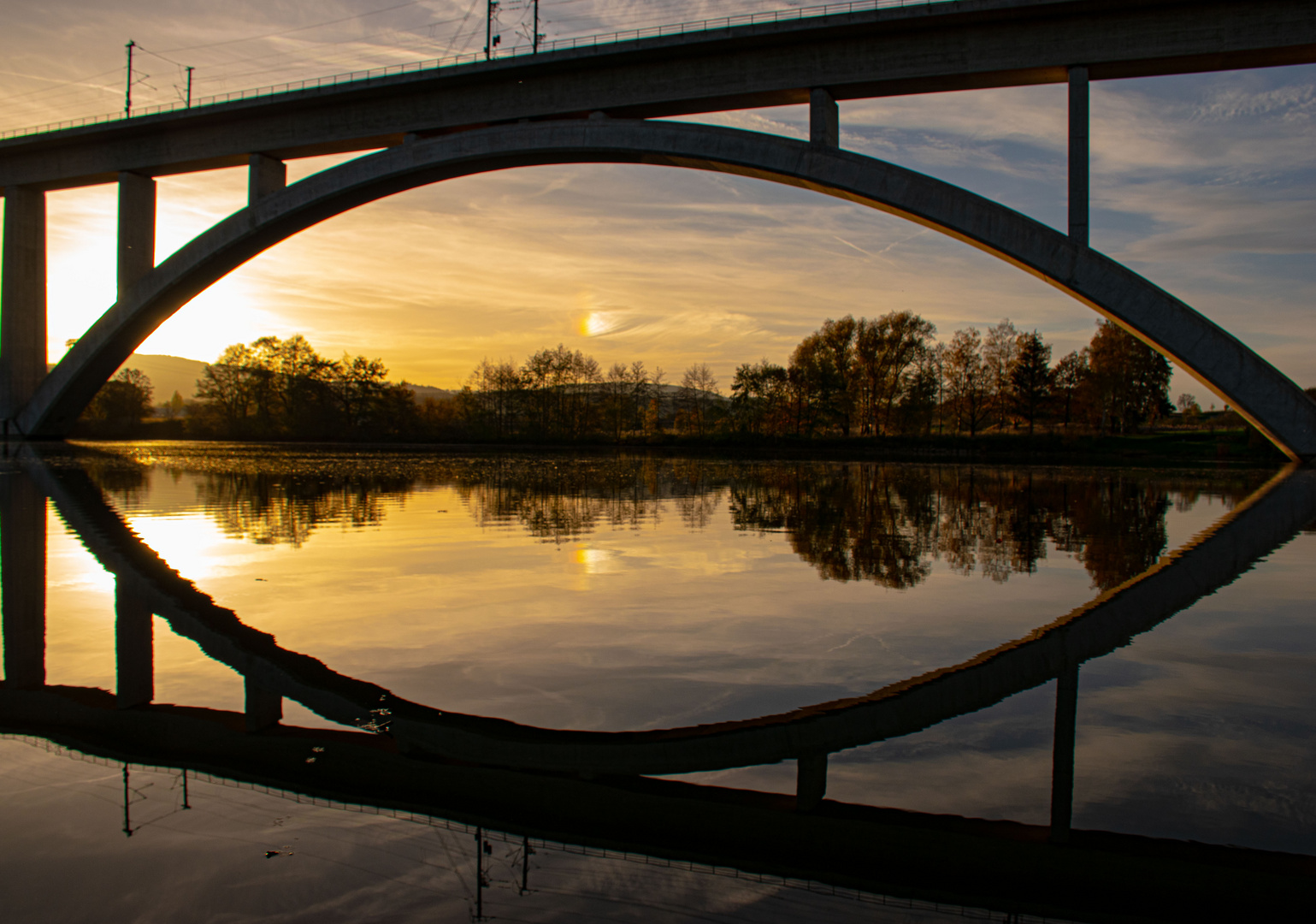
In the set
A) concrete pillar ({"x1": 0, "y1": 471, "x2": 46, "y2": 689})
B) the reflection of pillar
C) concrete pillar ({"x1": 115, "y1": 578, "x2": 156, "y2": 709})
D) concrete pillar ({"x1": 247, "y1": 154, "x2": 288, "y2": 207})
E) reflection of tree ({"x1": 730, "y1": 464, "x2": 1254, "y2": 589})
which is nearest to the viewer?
the reflection of pillar

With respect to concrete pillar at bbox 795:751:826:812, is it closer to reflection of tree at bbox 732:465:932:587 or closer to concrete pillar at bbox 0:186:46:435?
reflection of tree at bbox 732:465:932:587

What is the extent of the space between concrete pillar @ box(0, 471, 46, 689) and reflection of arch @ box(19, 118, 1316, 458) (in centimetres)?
1926

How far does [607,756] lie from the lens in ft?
10.3

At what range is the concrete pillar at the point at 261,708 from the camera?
3.45m

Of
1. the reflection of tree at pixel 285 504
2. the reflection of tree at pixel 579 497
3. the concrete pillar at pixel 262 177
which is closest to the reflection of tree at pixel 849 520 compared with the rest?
the reflection of tree at pixel 579 497

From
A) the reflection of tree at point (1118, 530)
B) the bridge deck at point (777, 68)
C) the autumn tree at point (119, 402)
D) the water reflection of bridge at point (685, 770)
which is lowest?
the water reflection of bridge at point (685, 770)

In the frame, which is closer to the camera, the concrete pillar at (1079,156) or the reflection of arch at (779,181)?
the reflection of arch at (779,181)

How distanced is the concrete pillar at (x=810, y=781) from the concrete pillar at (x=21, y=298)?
46.6 meters

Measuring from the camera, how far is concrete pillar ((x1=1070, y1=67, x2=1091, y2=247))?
Answer: 870 inches

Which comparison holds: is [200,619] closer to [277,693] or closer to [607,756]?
[277,693]

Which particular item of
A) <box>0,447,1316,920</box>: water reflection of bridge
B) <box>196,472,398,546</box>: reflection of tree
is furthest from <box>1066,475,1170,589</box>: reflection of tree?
<box>196,472,398,546</box>: reflection of tree

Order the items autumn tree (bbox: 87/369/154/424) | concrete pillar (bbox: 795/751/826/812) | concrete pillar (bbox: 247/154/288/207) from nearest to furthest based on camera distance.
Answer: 1. concrete pillar (bbox: 795/751/826/812)
2. concrete pillar (bbox: 247/154/288/207)
3. autumn tree (bbox: 87/369/154/424)

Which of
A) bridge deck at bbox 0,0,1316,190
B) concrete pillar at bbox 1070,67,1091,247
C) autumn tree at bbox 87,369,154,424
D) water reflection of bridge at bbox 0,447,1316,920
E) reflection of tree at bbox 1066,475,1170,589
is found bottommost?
water reflection of bridge at bbox 0,447,1316,920

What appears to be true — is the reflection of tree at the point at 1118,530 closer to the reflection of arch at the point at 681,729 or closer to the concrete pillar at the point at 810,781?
the reflection of arch at the point at 681,729
